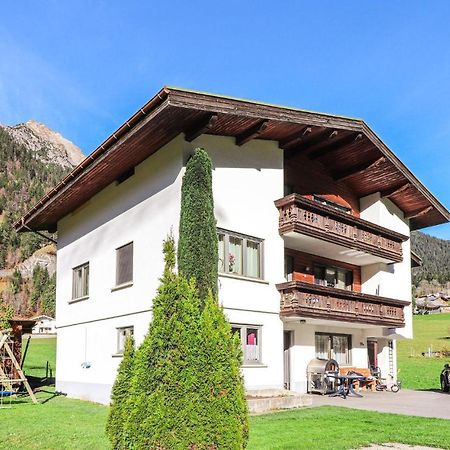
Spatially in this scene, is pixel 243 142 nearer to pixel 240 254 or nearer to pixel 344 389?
pixel 240 254

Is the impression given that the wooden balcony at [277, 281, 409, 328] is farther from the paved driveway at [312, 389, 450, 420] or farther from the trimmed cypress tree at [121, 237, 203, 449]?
the trimmed cypress tree at [121, 237, 203, 449]

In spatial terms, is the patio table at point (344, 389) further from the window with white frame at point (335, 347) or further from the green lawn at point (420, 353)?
the green lawn at point (420, 353)

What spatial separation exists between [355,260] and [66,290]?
1245 centimetres

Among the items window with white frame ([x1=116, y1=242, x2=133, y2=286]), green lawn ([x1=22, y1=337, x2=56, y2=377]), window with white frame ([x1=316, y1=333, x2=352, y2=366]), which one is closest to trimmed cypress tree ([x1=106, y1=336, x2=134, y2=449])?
window with white frame ([x1=116, y1=242, x2=133, y2=286])

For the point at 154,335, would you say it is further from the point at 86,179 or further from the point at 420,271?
the point at 420,271

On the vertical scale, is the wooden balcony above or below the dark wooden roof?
below

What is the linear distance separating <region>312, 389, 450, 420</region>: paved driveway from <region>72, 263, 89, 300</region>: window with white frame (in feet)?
31.5

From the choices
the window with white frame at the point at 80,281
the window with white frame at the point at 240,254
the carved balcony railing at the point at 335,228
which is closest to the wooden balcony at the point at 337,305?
the window with white frame at the point at 240,254

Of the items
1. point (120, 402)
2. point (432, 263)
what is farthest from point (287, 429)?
point (432, 263)

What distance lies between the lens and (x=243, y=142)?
18.1m

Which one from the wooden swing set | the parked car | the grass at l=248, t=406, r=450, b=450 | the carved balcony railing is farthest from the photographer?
the parked car

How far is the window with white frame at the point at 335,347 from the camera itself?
2317 cm

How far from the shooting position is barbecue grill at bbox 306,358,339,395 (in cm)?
2128

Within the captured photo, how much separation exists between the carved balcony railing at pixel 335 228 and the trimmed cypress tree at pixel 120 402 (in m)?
11.7
